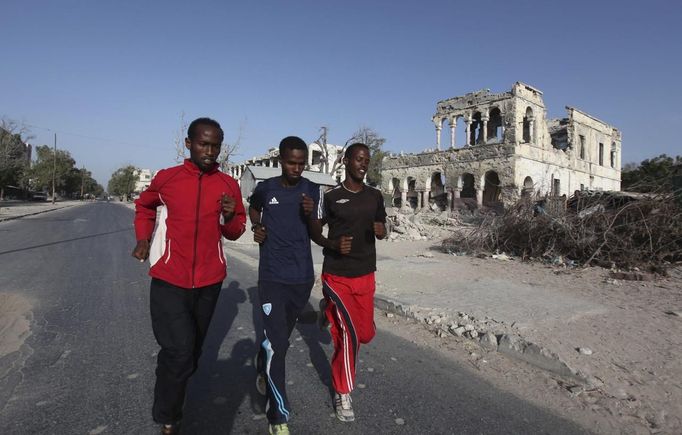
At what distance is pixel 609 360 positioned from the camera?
3.54m

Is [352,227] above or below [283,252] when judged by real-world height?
above

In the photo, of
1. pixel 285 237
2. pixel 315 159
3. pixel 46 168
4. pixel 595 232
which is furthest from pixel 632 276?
pixel 46 168

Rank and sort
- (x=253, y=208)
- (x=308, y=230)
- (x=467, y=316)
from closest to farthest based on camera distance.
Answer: (x=308, y=230), (x=253, y=208), (x=467, y=316)

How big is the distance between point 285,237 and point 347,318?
2.33 feet

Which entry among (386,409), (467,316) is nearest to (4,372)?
(386,409)

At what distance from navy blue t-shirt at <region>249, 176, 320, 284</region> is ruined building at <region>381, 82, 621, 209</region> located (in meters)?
22.4

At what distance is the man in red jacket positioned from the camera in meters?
2.19

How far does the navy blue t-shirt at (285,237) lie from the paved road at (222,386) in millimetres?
986

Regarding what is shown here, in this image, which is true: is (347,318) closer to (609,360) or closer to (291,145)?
(291,145)

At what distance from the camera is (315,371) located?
11.1 ft

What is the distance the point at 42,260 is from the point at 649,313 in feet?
36.5

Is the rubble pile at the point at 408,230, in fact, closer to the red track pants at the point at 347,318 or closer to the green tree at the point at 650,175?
the green tree at the point at 650,175

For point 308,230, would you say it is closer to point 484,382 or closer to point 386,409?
point 386,409

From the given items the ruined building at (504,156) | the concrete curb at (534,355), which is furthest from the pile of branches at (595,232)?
the ruined building at (504,156)
